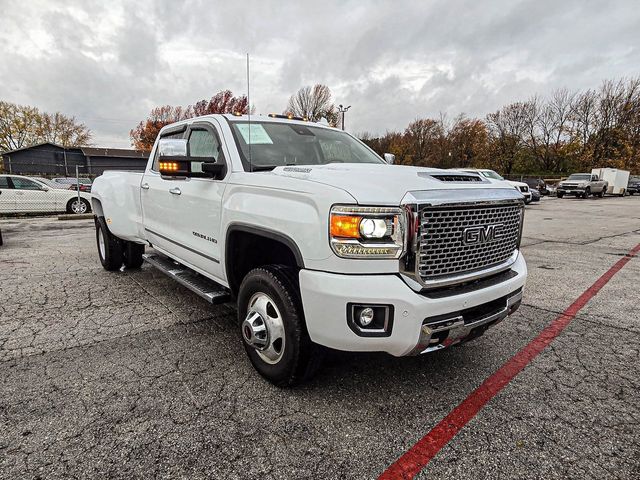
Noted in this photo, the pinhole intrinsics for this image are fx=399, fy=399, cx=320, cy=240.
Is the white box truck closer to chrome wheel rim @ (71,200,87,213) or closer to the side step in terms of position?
chrome wheel rim @ (71,200,87,213)

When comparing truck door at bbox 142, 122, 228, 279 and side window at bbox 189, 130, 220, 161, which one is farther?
side window at bbox 189, 130, 220, 161

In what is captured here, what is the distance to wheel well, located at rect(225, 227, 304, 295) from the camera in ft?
9.61

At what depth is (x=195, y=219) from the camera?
11.7 feet

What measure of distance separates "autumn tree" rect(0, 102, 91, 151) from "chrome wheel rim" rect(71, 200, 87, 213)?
55802 millimetres

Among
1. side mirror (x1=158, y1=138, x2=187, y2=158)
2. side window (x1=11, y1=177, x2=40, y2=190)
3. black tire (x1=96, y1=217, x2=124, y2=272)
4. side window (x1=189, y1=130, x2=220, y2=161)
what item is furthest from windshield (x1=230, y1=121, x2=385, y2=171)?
side window (x1=11, y1=177, x2=40, y2=190)

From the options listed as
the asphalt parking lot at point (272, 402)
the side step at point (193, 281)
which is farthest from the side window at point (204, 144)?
the asphalt parking lot at point (272, 402)

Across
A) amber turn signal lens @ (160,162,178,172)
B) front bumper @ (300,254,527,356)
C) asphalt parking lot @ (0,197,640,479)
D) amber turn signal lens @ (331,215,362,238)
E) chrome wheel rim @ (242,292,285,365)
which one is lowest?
asphalt parking lot @ (0,197,640,479)

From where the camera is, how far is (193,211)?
3578 mm

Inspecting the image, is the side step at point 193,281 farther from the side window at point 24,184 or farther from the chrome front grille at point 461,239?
the side window at point 24,184

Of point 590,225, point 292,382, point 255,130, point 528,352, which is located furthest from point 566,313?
point 590,225

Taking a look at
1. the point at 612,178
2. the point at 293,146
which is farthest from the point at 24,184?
the point at 612,178

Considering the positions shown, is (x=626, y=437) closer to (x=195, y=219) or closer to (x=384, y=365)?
(x=384, y=365)

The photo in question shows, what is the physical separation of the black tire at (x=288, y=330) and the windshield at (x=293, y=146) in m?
0.94

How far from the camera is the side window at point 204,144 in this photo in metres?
3.53
